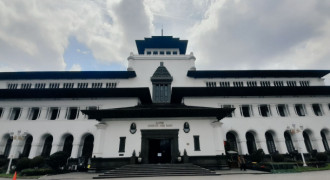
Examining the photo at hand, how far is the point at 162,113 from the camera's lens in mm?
18234

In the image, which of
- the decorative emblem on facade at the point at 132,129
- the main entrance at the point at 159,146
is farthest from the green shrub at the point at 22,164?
the main entrance at the point at 159,146

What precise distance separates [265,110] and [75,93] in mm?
32735

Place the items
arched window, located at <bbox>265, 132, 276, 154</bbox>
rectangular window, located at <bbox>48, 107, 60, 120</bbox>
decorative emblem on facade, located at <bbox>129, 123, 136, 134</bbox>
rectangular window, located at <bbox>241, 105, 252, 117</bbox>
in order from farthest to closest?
1. rectangular window, located at <bbox>241, 105, 252, 117</bbox>
2. rectangular window, located at <bbox>48, 107, 60, 120</bbox>
3. arched window, located at <bbox>265, 132, 276, 154</bbox>
4. decorative emblem on facade, located at <bbox>129, 123, 136, 134</bbox>

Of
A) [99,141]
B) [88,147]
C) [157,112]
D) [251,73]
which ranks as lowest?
[88,147]

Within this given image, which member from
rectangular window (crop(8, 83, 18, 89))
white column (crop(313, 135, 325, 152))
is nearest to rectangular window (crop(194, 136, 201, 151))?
white column (crop(313, 135, 325, 152))

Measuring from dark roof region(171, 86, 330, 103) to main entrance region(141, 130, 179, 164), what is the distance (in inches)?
328

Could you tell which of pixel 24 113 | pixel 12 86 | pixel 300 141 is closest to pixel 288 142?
pixel 300 141

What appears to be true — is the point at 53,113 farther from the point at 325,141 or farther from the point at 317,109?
the point at 317,109

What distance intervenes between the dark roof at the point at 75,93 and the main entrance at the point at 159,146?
8087 millimetres

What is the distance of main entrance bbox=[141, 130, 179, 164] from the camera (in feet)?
55.9

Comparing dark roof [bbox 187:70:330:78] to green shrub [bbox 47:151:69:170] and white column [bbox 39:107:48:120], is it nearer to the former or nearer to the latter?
green shrub [bbox 47:151:69:170]

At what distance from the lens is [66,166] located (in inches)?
789

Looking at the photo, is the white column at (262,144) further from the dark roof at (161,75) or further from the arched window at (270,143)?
the dark roof at (161,75)

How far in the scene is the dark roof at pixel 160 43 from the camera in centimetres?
3375
